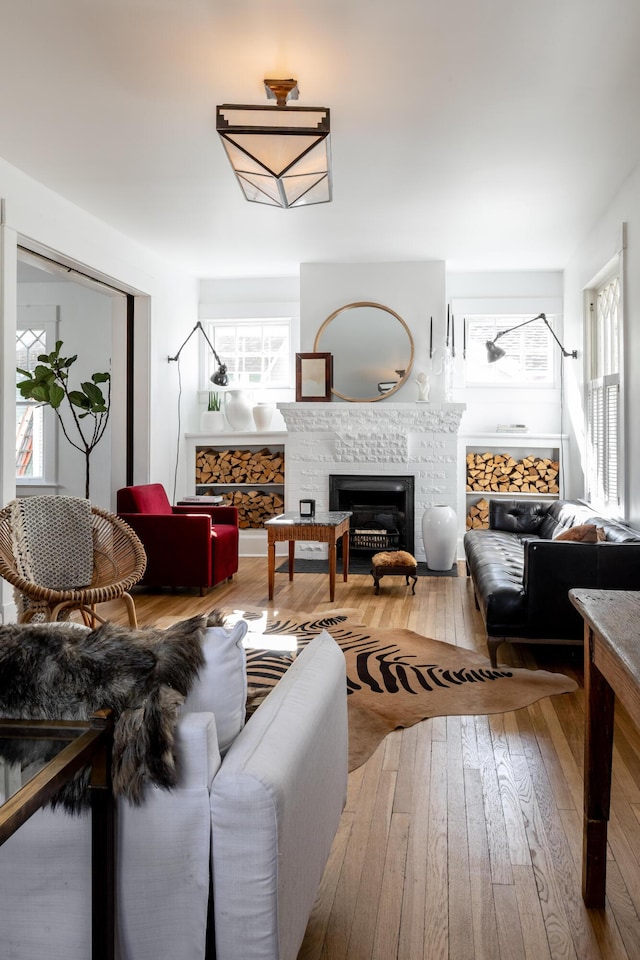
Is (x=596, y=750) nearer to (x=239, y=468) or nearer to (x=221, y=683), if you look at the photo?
(x=221, y=683)

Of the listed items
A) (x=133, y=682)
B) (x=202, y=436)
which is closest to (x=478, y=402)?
(x=202, y=436)

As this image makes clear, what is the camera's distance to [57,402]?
6.45m

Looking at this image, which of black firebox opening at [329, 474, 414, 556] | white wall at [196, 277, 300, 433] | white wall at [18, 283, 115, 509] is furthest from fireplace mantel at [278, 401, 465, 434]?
white wall at [18, 283, 115, 509]

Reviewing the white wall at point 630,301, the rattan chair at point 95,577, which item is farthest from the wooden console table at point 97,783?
the white wall at point 630,301

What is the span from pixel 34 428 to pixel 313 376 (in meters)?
3.15

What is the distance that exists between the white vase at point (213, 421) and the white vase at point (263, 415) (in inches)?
14.2

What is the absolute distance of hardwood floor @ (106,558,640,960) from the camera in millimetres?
1746

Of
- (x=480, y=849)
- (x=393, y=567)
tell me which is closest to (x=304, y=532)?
(x=393, y=567)

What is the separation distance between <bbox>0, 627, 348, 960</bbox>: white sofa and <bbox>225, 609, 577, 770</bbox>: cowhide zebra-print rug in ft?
4.84

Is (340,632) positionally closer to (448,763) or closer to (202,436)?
(448,763)

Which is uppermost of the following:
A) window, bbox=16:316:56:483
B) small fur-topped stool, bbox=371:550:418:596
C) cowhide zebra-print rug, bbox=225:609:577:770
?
window, bbox=16:316:56:483

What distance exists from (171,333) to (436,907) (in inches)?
250

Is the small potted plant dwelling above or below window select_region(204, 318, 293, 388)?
below

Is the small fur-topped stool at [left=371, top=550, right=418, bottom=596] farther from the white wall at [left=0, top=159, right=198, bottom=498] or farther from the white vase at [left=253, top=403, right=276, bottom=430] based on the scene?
the white vase at [left=253, top=403, right=276, bottom=430]
